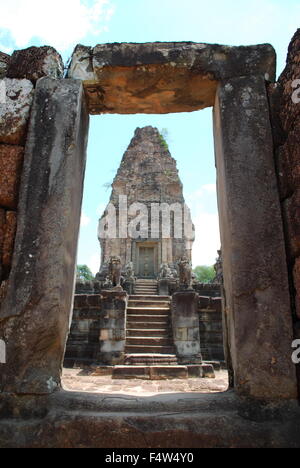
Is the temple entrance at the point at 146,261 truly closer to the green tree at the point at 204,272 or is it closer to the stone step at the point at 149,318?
the stone step at the point at 149,318

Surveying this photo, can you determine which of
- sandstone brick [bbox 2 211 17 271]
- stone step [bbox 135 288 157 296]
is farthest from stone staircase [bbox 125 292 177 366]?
sandstone brick [bbox 2 211 17 271]

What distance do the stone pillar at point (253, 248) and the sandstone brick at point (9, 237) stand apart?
162 centimetres

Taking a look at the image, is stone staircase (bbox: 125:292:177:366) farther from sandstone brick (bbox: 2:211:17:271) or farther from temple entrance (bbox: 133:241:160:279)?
temple entrance (bbox: 133:241:160:279)

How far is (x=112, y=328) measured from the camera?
8562 millimetres

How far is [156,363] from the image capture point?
742cm

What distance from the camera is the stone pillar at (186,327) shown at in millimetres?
8148

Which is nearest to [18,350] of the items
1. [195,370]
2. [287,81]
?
[287,81]

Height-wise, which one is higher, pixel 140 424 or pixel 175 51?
pixel 175 51

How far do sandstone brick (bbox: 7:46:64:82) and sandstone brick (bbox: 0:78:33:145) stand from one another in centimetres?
9

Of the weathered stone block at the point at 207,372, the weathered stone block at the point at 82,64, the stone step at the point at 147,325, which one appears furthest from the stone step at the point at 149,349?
the weathered stone block at the point at 82,64

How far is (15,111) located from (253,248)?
7.23 feet

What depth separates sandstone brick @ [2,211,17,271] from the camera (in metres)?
2.49
